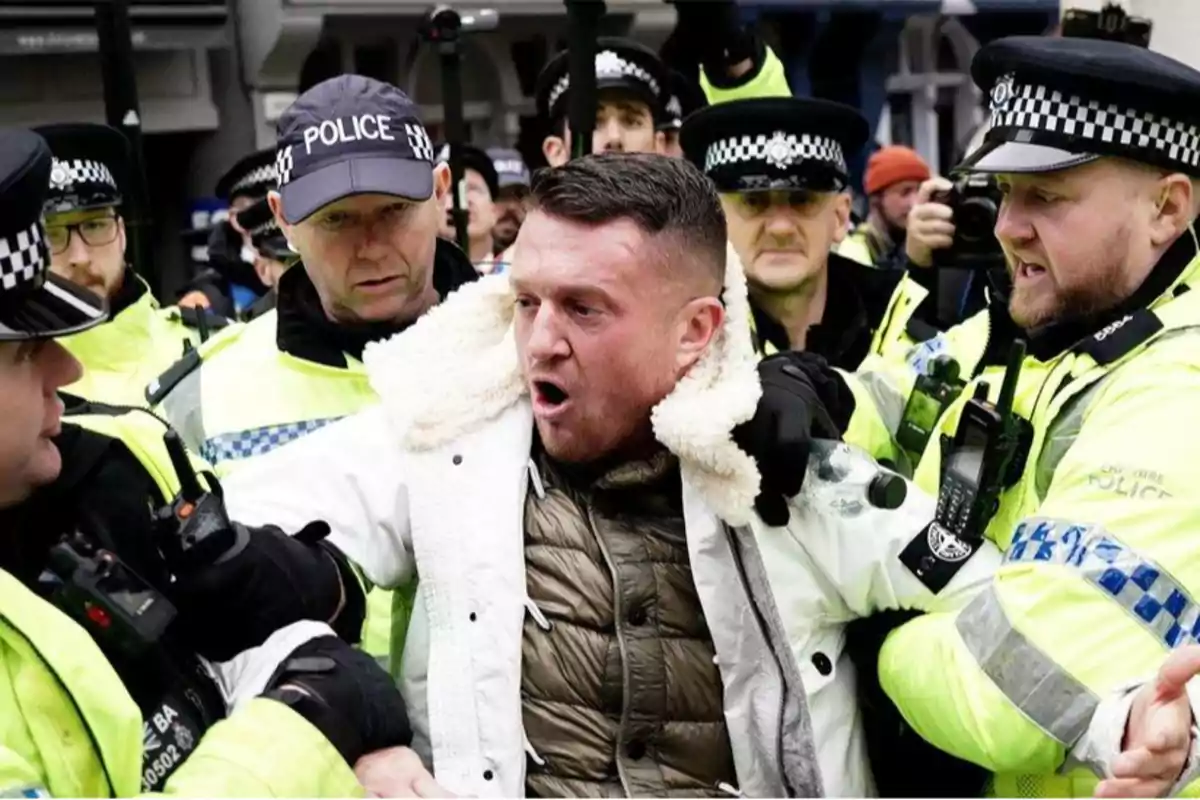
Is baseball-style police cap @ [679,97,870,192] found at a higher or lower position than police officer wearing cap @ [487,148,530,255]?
higher

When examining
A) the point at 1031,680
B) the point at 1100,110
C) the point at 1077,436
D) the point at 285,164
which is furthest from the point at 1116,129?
the point at 285,164

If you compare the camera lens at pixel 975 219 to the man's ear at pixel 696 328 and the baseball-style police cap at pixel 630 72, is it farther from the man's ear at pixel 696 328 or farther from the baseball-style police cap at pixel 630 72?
the man's ear at pixel 696 328

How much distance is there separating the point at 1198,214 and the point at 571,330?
111cm

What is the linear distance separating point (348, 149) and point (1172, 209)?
167 centimetres

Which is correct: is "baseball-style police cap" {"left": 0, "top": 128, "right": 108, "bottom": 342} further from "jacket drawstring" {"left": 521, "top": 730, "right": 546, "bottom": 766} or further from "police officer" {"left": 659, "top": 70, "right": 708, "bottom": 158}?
"police officer" {"left": 659, "top": 70, "right": 708, "bottom": 158}

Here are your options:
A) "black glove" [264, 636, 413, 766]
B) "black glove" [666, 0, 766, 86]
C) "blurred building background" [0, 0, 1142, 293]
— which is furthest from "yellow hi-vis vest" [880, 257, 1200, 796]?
"blurred building background" [0, 0, 1142, 293]

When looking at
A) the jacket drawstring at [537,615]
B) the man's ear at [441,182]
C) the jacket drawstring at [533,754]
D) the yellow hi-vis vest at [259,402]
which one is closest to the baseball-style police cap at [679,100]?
the man's ear at [441,182]

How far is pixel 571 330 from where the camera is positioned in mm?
2172

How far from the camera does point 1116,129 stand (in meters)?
2.34

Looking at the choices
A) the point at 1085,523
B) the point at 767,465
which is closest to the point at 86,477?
the point at 767,465

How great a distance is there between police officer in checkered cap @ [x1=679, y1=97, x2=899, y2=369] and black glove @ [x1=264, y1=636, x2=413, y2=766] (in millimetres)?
2035

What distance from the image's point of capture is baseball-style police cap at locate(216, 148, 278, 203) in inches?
216

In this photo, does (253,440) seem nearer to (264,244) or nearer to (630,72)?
(264,244)

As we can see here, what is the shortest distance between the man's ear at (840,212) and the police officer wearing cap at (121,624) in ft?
7.31
